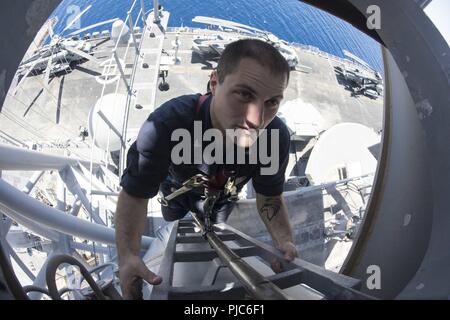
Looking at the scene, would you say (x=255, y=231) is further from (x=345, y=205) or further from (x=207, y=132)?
(x=207, y=132)

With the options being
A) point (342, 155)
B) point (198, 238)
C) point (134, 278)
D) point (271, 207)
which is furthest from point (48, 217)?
point (342, 155)

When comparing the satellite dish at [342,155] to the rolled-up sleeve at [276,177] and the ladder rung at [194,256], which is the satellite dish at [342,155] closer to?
the rolled-up sleeve at [276,177]

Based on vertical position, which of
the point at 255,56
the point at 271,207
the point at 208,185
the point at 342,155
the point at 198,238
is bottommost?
the point at 198,238

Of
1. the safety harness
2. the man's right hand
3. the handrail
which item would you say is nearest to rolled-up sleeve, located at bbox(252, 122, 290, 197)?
the safety harness

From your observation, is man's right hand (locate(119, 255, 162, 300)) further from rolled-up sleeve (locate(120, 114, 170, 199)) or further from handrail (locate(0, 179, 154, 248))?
handrail (locate(0, 179, 154, 248))

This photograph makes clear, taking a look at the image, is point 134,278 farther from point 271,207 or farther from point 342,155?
point 342,155
